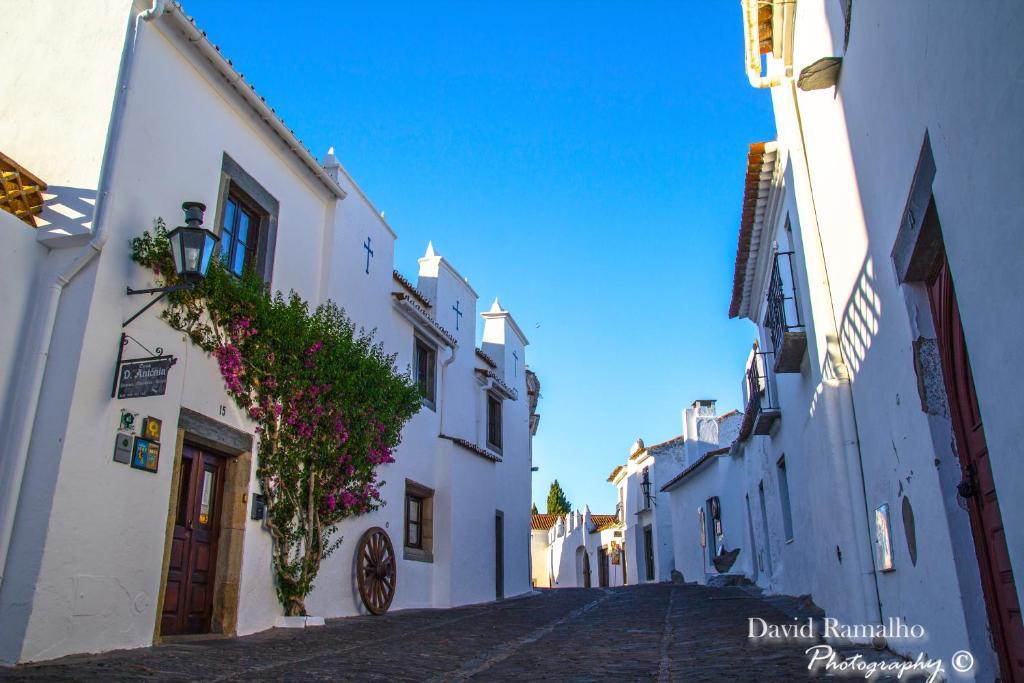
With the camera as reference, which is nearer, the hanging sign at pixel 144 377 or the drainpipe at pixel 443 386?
the hanging sign at pixel 144 377

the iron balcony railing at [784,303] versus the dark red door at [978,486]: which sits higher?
the iron balcony railing at [784,303]

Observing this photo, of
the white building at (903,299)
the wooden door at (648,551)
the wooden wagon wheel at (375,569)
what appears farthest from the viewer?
the wooden door at (648,551)

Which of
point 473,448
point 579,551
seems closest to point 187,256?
point 473,448

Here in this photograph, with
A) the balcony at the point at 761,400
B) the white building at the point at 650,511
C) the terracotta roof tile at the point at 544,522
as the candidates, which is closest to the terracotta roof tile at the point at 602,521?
the terracotta roof tile at the point at 544,522

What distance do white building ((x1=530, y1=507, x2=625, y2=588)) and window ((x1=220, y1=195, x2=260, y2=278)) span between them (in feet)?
108

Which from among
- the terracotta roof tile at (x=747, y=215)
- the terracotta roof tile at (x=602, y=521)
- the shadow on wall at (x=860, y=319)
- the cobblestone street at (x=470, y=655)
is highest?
the terracotta roof tile at (x=747, y=215)

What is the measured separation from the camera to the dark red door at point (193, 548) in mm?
7305

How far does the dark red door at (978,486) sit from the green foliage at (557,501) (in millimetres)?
50132

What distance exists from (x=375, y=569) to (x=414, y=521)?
2.41 m

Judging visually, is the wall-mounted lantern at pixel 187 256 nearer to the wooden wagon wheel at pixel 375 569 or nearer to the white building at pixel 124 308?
the white building at pixel 124 308

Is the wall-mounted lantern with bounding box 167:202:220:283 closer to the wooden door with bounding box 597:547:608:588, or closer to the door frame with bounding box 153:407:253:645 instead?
the door frame with bounding box 153:407:253:645

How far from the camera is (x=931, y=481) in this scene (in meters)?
4.59

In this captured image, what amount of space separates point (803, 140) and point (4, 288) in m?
7.44

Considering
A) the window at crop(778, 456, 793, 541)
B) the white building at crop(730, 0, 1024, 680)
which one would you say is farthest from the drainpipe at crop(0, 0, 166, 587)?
the window at crop(778, 456, 793, 541)
